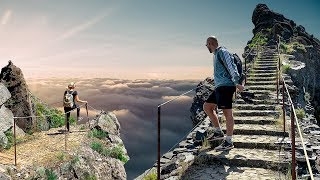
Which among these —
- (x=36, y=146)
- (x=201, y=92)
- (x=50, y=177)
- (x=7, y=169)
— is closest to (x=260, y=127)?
(x=50, y=177)

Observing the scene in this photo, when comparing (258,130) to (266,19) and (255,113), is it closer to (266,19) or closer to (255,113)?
(255,113)

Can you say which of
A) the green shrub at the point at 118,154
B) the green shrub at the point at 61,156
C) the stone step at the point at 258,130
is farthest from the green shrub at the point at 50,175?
the stone step at the point at 258,130

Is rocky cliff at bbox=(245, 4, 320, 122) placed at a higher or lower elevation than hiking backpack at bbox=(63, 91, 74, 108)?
higher

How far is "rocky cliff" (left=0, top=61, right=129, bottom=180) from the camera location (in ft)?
41.3

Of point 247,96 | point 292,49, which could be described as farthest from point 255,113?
point 292,49

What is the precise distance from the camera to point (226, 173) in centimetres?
666

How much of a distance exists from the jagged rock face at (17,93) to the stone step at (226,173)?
13.2m

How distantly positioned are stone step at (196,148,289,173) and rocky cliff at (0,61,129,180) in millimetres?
6642

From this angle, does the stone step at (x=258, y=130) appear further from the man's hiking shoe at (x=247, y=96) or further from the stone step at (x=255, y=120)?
the man's hiking shoe at (x=247, y=96)

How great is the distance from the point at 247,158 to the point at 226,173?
708 mm

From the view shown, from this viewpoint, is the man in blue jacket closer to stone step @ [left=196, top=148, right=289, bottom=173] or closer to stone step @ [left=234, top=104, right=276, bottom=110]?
stone step @ [left=196, top=148, right=289, bottom=173]

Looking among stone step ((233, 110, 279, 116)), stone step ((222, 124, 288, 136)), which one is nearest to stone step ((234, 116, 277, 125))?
stone step ((222, 124, 288, 136))

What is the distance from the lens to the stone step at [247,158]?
22.4 feet

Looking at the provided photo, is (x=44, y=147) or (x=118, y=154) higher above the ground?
(x=44, y=147)
